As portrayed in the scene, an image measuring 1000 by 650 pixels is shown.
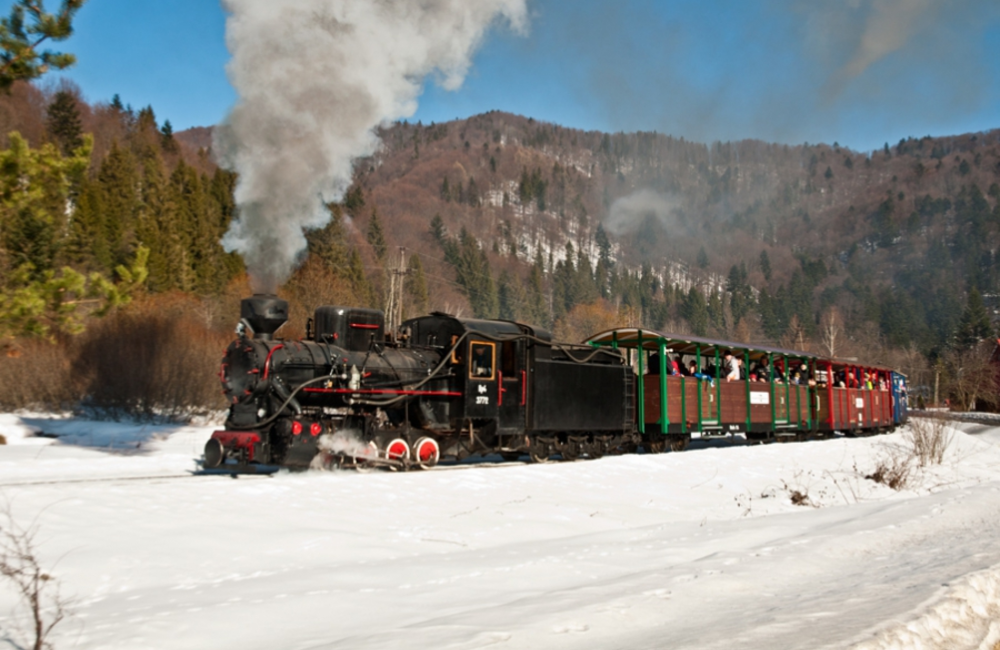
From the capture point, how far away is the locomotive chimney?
12.4 metres

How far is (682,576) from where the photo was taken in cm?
643

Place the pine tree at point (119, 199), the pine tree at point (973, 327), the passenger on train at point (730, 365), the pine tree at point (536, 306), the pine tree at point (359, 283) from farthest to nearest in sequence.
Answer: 1. the pine tree at point (536, 306)
2. the pine tree at point (973, 327)
3. the pine tree at point (359, 283)
4. the pine tree at point (119, 199)
5. the passenger on train at point (730, 365)

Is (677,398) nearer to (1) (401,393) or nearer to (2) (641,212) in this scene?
(1) (401,393)

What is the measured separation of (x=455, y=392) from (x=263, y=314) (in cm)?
375

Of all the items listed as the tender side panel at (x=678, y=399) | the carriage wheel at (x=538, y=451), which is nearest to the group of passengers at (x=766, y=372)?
the tender side panel at (x=678, y=399)

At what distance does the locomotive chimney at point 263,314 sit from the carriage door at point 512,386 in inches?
172

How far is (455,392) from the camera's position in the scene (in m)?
14.0

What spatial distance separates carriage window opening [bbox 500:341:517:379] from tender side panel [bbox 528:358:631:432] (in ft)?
1.39

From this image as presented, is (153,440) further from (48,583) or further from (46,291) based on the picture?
(48,583)

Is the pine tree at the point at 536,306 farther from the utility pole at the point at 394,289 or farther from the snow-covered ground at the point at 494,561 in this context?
the snow-covered ground at the point at 494,561

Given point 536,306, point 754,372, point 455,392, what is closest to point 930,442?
point 754,372

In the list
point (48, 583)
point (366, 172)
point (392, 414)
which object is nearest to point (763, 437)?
point (392, 414)

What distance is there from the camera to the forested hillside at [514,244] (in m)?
36.6

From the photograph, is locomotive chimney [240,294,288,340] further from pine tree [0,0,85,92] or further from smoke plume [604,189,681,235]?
smoke plume [604,189,681,235]
